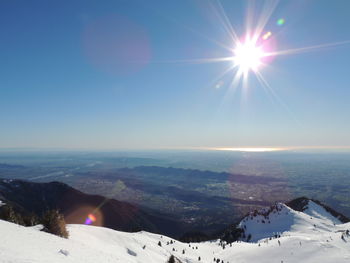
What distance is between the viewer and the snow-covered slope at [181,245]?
17.2 meters

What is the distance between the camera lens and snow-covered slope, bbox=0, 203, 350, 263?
677 inches

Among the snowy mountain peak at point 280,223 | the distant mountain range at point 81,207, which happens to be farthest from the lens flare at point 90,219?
the snowy mountain peak at point 280,223

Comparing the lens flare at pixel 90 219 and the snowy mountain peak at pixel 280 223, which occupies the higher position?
the snowy mountain peak at pixel 280 223

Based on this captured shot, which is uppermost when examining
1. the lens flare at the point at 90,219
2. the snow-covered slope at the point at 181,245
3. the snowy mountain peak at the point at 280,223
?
the snow-covered slope at the point at 181,245

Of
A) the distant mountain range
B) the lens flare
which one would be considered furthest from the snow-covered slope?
the lens flare

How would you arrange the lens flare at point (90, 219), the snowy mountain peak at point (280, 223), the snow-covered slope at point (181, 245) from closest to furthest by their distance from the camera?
the snow-covered slope at point (181, 245) → the snowy mountain peak at point (280, 223) → the lens flare at point (90, 219)

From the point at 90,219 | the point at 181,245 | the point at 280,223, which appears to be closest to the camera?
the point at 181,245

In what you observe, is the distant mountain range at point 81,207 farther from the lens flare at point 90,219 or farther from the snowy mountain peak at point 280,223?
the snowy mountain peak at point 280,223

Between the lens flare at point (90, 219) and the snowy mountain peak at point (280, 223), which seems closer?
the snowy mountain peak at point (280, 223)

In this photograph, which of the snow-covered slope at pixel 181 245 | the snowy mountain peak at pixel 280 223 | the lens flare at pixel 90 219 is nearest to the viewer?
the snow-covered slope at pixel 181 245

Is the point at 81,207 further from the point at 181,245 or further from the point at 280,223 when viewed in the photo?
the point at 181,245

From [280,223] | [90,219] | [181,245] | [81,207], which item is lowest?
[90,219]

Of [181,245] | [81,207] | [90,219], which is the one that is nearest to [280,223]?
[181,245]

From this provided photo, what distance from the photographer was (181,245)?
54.0m
